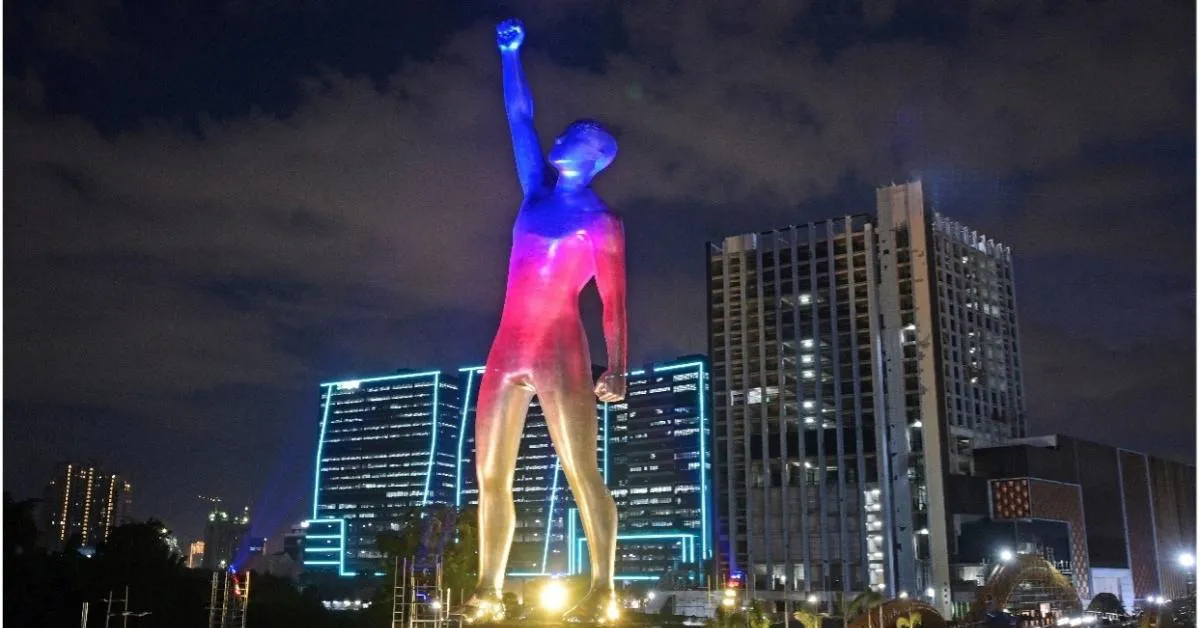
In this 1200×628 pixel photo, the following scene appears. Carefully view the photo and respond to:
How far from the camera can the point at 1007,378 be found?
7175 cm

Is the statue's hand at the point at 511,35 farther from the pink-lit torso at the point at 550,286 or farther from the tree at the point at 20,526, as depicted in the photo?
the tree at the point at 20,526

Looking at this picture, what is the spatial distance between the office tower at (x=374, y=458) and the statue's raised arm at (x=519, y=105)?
397 feet

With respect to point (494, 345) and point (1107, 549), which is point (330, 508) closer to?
point (1107, 549)

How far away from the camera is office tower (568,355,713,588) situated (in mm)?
109062

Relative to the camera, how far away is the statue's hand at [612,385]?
861 cm

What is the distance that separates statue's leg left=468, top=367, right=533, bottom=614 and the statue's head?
1816mm

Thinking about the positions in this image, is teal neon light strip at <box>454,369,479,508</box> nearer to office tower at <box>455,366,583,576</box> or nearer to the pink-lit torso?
office tower at <box>455,366,583,576</box>

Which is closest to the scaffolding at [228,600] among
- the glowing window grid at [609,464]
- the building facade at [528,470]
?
the glowing window grid at [609,464]

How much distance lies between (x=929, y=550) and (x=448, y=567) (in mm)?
31522

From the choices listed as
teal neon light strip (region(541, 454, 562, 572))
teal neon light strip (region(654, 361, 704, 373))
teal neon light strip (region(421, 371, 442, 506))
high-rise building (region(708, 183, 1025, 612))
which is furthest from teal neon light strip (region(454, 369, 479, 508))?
high-rise building (region(708, 183, 1025, 612))

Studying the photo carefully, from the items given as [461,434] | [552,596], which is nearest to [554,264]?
[552,596]

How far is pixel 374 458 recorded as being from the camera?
132375 mm

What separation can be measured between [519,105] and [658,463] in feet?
358

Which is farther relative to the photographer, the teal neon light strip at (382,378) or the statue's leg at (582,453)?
the teal neon light strip at (382,378)
